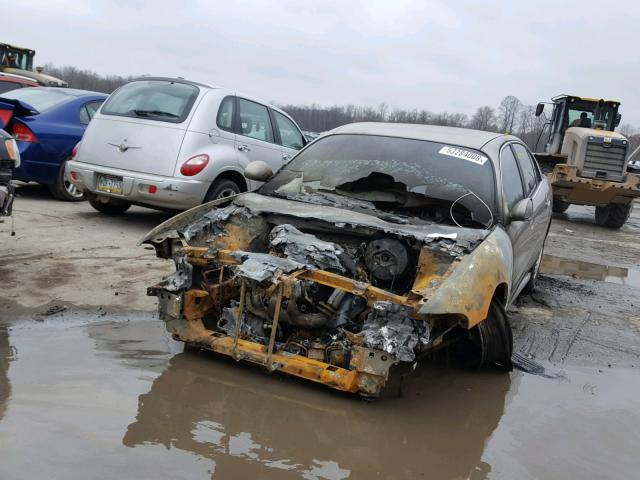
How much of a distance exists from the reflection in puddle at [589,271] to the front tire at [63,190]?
20.9 feet

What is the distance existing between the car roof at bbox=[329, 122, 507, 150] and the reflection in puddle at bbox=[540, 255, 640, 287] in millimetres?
3249

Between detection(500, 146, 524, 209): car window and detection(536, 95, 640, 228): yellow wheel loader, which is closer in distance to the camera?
detection(500, 146, 524, 209): car window

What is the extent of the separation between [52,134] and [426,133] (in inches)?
214

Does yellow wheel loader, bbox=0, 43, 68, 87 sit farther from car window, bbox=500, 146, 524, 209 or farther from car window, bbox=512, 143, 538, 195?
car window, bbox=500, 146, 524, 209

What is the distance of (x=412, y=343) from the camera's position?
3.44 meters

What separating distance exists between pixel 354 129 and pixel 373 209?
116cm

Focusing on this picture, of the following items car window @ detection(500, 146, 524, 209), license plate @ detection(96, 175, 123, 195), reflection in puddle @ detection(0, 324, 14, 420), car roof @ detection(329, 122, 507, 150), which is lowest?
reflection in puddle @ detection(0, 324, 14, 420)

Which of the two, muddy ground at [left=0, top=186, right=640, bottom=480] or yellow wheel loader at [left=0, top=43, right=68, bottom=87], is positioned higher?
yellow wheel loader at [left=0, top=43, right=68, bottom=87]

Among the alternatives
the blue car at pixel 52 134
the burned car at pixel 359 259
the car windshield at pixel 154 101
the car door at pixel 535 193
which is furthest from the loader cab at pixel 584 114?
the burned car at pixel 359 259

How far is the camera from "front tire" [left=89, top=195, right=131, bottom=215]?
8.05 metres

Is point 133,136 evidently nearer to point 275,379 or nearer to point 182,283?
point 182,283

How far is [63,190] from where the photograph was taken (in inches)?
350

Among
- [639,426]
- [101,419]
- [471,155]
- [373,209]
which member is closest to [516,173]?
[471,155]

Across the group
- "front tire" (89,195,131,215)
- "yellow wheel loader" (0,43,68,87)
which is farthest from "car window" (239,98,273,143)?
"yellow wheel loader" (0,43,68,87)
